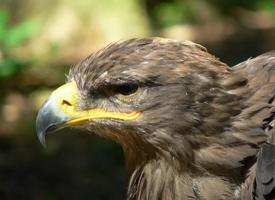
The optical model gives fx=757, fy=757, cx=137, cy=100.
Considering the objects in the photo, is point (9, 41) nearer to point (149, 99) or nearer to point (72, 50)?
point (72, 50)

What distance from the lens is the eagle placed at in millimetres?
3662

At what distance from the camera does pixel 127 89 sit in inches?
146

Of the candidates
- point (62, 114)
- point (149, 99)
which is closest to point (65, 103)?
point (62, 114)

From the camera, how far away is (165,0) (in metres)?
13.2

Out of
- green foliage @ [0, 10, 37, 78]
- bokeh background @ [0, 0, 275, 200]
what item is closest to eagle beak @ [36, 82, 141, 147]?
bokeh background @ [0, 0, 275, 200]

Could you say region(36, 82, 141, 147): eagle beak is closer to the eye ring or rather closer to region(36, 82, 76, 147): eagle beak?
region(36, 82, 76, 147): eagle beak

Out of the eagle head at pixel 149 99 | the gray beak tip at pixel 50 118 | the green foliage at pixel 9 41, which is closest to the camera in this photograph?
the eagle head at pixel 149 99

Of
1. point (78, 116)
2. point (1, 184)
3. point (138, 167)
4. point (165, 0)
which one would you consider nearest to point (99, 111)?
point (78, 116)

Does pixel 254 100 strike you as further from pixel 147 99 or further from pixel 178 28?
pixel 178 28

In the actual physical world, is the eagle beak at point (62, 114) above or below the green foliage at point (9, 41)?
above

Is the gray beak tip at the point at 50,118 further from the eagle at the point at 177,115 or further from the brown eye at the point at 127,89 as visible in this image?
the brown eye at the point at 127,89

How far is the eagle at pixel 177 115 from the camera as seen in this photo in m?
3.66

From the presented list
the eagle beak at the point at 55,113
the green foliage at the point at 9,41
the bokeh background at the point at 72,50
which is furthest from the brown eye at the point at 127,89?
the green foliage at the point at 9,41

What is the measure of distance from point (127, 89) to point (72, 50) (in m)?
7.07
